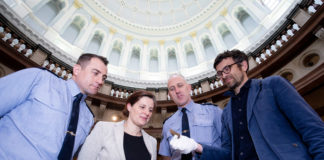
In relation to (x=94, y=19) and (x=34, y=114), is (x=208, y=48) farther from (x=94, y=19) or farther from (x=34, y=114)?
(x=34, y=114)

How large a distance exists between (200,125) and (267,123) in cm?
121

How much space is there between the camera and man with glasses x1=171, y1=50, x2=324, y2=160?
128cm

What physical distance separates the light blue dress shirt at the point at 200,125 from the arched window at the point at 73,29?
11.5 m

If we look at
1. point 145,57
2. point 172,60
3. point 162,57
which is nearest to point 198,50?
point 172,60

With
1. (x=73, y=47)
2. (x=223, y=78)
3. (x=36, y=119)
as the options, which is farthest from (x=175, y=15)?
(x=36, y=119)

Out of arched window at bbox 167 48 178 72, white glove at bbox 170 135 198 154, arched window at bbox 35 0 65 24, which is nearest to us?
white glove at bbox 170 135 198 154

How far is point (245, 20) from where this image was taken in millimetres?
11859

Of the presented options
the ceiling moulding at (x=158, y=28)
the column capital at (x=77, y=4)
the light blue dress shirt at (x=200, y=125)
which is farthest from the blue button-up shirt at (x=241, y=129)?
the column capital at (x=77, y=4)

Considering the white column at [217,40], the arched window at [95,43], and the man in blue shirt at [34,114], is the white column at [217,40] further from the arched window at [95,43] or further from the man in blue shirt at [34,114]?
the man in blue shirt at [34,114]

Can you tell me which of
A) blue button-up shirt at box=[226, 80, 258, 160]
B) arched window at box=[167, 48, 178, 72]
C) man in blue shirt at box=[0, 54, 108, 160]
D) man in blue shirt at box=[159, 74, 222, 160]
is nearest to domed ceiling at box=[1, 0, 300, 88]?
arched window at box=[167, 48, 178, 72]

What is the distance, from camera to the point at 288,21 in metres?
6.47

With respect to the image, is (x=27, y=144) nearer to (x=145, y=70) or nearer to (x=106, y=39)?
(x=145, y=70)

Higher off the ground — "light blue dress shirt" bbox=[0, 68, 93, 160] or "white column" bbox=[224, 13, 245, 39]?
"white column" bbox=[224, 13, 245, 39]

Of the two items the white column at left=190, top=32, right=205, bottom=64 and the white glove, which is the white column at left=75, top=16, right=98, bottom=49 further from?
the white glove
